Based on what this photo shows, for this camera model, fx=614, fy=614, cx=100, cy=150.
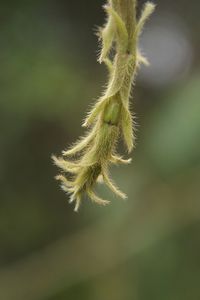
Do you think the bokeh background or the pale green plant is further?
the bokeh background

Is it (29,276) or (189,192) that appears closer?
(189,192)

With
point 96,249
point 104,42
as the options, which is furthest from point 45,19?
point 104,42

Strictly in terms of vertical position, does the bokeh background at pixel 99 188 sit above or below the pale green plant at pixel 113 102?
above

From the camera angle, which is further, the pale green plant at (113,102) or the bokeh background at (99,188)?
the bokeh background at (99,188)

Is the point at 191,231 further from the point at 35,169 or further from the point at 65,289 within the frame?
the point at 35,169

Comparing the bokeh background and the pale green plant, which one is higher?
the bokeh background
